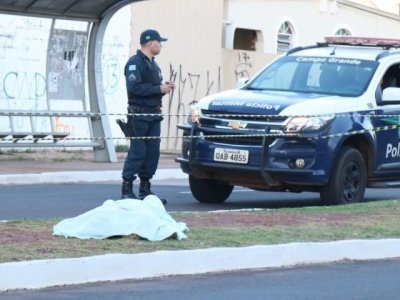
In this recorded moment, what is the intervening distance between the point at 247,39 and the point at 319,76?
16126mm

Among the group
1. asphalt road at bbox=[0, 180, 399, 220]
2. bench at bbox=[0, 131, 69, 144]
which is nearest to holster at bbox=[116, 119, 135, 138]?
asphalt road at bbox=[0, 180, 399, 220]

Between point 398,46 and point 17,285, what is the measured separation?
831 cm

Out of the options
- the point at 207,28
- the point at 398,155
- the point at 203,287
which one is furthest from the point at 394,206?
the point at 207,28

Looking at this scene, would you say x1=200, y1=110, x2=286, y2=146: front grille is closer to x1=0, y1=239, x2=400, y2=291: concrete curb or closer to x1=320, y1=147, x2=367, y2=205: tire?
x1=320, y1=147, x2=367, y2=205: tire

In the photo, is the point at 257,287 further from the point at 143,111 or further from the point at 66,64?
the point at 66,64

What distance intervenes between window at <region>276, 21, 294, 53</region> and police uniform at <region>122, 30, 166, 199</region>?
57.0 feet

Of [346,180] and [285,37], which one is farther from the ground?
[285,37]

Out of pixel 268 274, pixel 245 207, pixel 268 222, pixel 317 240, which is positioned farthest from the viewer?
pixel 245 207

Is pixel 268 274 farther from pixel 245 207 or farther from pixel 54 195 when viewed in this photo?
pixel 54 195

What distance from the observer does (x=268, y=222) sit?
1167 cm

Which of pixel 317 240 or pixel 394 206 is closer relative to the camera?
pixel 317 240

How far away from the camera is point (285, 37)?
30594 mm

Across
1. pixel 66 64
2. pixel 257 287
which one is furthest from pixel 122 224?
pixel 66 64

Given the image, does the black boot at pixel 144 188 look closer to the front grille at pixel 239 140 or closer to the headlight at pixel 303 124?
the front grille at pixel 239 140
